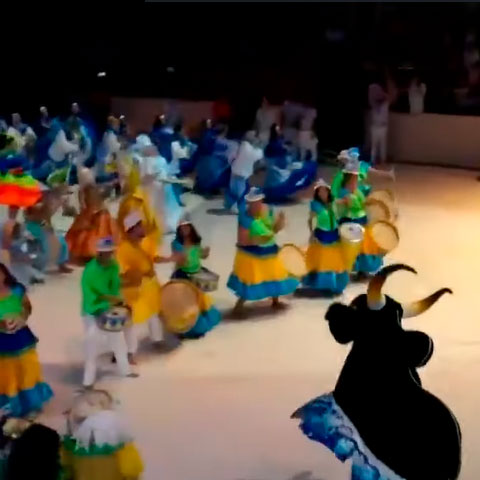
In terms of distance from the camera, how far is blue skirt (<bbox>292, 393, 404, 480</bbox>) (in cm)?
255

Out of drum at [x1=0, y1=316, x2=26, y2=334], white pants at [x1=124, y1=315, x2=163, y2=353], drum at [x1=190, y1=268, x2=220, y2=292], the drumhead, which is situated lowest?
white pants at [x1=124, y1=315, x2=163, y2=353]

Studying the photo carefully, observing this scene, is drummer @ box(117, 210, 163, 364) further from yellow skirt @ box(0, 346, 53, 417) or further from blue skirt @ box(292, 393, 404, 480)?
blue skirt @ box(292, 393, 404, 480)

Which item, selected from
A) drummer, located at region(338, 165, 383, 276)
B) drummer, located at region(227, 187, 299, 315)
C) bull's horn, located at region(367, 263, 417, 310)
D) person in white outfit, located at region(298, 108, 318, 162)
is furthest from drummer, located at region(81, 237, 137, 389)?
person in white outfit, located at region(298, 108, 318, 162)

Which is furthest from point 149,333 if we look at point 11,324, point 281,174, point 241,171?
point 281,174

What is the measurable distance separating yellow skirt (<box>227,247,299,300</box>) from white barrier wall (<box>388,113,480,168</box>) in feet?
14.7

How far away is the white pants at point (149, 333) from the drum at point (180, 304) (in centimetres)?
5

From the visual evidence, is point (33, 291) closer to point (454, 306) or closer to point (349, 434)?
point (454, 306)

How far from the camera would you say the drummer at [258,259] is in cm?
430

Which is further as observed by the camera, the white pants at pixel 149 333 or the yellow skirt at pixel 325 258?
the yellow skirt at pixel 325 258

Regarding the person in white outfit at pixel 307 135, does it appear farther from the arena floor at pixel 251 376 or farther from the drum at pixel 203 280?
the drum at pixel 203 280

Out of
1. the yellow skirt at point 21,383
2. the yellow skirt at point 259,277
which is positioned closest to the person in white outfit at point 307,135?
the yellow skirt at point 259,277

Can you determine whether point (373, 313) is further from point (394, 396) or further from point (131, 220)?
point (131, 220)

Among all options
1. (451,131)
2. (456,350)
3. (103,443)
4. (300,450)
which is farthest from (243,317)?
(451,131)

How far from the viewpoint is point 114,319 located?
11.7ft
